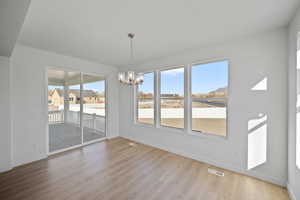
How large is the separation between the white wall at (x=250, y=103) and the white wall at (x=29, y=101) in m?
3.53

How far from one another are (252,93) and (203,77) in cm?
104

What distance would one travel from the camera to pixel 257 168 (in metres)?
2.28

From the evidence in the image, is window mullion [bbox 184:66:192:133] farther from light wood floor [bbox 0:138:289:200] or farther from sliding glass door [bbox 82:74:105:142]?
sliding glass door [bbox 82:74:105:142]

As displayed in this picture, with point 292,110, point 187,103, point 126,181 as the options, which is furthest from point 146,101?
point 292,110

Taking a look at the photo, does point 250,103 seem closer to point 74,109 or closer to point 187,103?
point 187,103

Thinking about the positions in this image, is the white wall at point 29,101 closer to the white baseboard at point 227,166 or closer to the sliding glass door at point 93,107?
the sliding glass door at point 93,107

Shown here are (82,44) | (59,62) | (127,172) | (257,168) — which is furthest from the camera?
(59,62)

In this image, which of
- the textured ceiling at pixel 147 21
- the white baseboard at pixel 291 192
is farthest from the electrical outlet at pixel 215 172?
the textured ceiling at pixel 147 21

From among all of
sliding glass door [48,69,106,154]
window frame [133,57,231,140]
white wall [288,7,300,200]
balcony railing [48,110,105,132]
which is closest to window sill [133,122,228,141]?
window frame [133,57,231,140]

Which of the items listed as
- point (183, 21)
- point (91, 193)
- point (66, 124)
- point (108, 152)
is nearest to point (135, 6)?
point (183, 21)

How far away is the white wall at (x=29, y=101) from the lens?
8.72 ft

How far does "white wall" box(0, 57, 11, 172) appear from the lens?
8.00 feet

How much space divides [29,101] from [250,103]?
15.6ft

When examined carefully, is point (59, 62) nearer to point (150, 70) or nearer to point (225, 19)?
point (150, 70)
